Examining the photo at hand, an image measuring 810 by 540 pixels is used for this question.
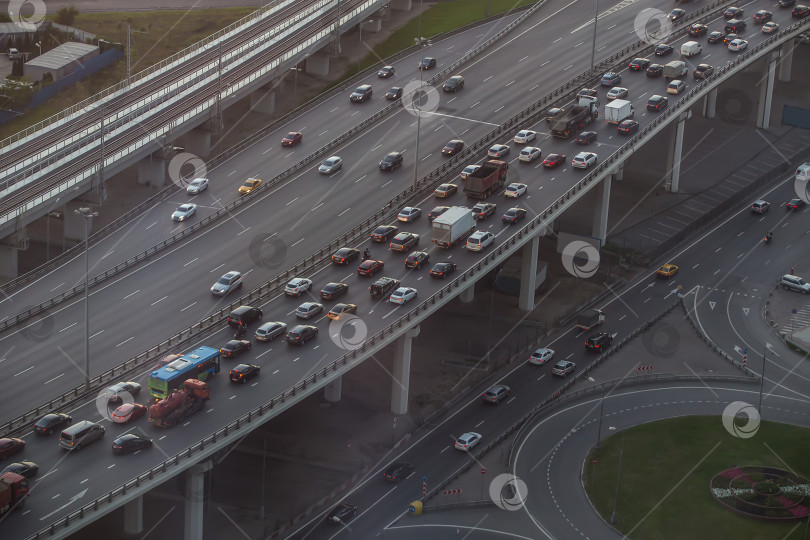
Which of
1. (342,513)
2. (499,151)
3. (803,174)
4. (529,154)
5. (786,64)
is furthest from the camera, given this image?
(786,64)

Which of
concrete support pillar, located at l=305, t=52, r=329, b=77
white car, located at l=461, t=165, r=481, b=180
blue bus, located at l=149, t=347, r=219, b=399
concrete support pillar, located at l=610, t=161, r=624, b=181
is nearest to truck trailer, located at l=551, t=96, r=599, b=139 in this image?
concrete support pillar, located at l=610, t=161, r=624, b=181

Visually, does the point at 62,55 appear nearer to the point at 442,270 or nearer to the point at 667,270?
the point at 442,270

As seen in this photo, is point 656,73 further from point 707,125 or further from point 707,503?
point 707,503

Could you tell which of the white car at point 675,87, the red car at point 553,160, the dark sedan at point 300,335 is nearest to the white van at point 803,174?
the white car at point 675,87

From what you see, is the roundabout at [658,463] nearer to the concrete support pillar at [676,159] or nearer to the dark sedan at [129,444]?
the dark sedan at [129,444]

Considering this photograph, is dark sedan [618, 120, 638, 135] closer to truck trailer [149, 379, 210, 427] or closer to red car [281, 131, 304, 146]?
red car [281, 131, 304, 146]

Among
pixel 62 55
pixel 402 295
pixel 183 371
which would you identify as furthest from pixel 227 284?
pixel 62 55
